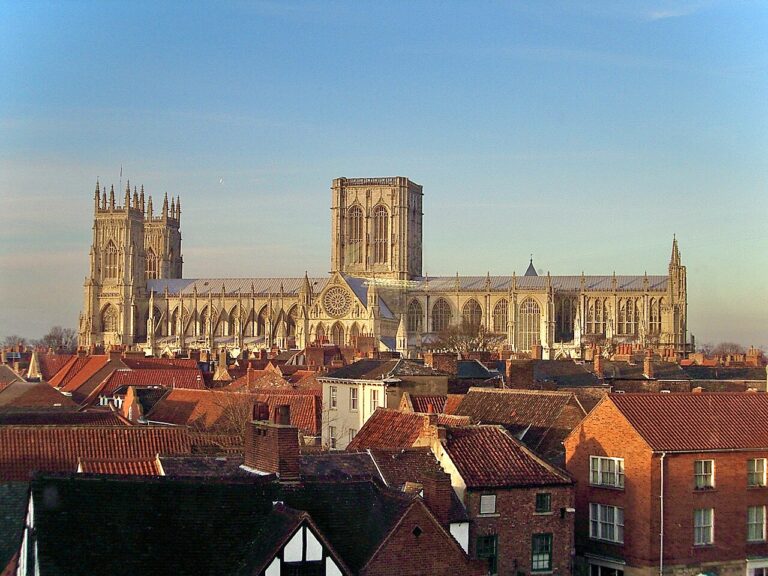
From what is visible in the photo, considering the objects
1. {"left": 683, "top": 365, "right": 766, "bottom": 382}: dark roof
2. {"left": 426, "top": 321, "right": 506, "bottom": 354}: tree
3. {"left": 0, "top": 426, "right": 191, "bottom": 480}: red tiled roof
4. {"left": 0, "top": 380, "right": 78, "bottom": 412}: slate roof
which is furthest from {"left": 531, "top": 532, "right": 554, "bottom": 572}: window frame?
{"left": 426, "top": 321, "right": 506, "bottom": 354}: tree

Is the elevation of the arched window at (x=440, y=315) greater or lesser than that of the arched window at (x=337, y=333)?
greater

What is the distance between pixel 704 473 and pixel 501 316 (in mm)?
134107

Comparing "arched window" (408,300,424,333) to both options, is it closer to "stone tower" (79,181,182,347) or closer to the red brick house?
"stone tower" (79,181,182,347)

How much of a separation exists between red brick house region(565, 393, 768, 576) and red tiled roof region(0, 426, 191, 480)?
32.9ft

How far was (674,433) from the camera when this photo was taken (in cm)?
3206

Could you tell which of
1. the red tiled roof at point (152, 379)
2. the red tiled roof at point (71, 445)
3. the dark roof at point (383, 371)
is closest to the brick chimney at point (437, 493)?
the red tiled roof at point (71, 445)

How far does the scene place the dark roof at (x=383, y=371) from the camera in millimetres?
46438

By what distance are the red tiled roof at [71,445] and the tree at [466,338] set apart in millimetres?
89744

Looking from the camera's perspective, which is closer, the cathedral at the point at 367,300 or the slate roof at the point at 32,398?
the slate roof at the point at 32,398

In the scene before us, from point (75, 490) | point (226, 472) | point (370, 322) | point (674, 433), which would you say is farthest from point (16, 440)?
point (370, 322)

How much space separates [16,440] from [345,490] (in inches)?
500

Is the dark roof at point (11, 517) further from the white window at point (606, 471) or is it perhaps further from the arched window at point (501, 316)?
the arched window at point (501, 316)

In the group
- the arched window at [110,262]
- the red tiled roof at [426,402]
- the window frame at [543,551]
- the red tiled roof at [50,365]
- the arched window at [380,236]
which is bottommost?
the window frame at [543,551]

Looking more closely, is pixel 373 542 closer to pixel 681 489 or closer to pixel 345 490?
pixel 345 490
